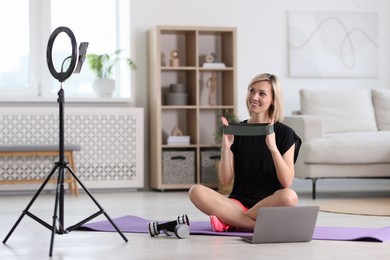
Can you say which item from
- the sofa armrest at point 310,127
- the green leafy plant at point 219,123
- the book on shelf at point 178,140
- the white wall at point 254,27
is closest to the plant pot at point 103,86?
the white wall at point 254,27

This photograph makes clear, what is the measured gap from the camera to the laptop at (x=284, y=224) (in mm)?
3605

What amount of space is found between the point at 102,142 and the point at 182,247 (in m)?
3.67

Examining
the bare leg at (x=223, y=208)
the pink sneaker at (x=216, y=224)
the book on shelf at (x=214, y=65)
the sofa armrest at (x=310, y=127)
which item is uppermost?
the book on shelf at (x=214, y=65)

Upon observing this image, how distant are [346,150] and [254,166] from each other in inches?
97.5

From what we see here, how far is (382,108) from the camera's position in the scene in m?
7.07

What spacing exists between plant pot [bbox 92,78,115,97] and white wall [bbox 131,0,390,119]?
0.74 ft

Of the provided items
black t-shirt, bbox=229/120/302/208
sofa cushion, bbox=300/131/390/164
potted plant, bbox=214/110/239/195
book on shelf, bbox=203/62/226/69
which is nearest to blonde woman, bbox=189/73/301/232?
black t-shirt, bbox=229/120/302/208

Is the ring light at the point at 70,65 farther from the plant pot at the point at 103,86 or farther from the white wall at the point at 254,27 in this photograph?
the white wall at the point at 254,27

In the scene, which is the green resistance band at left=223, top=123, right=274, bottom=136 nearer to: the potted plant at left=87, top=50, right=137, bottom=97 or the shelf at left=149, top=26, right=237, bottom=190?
the shelf at left=149, top=26, right=237, bottom=190

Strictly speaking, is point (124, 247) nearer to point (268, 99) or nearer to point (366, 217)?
point (268, 99)

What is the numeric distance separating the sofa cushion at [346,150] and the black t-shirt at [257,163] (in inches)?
89.1

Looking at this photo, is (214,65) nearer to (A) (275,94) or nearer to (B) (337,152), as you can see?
(B) (337,152)

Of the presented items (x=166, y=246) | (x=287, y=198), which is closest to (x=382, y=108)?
(x=287, y=198)

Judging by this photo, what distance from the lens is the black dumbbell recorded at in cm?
382
